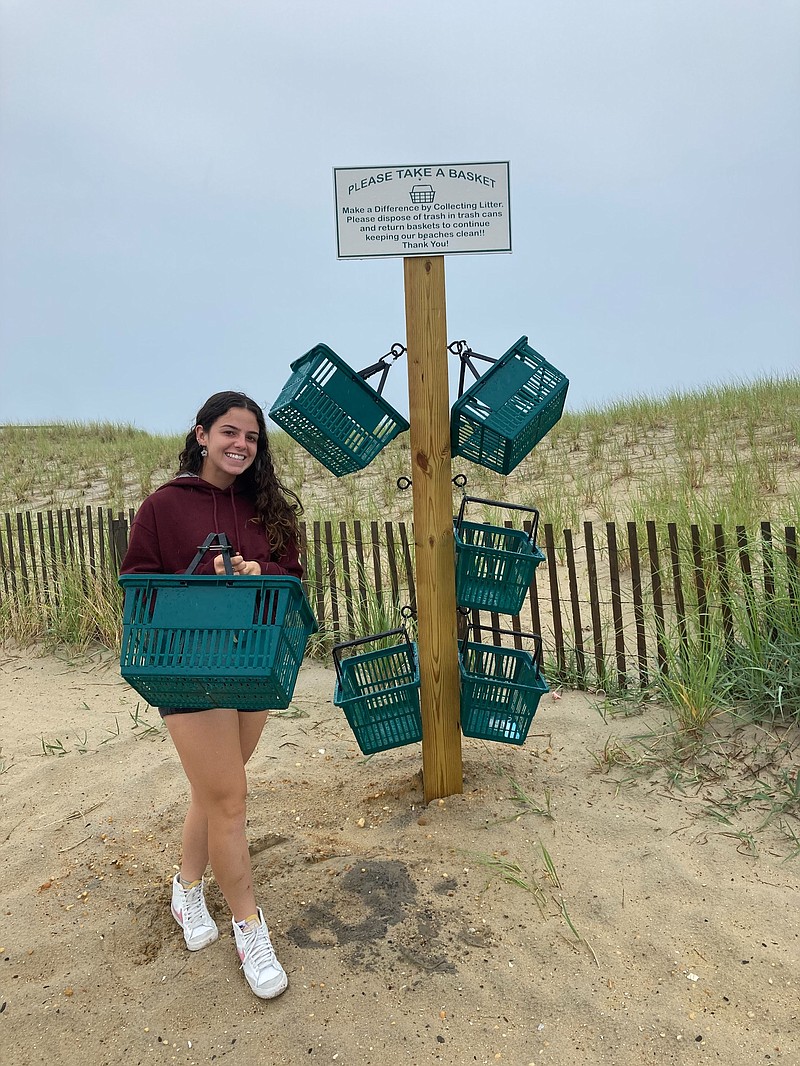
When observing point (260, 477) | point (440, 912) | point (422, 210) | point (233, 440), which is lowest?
point (440, 912)

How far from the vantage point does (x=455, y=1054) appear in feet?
7.00

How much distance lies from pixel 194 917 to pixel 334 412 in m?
1.86

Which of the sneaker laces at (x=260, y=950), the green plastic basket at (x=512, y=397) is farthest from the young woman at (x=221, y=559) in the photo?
the green plastic basket at (x=512, y=397)

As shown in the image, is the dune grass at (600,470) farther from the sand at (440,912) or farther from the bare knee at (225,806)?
the bare knee at (225,806)

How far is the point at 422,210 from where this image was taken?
9.39ft

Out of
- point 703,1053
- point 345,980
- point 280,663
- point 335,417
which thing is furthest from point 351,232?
point 703,1053

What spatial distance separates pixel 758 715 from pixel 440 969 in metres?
2.12

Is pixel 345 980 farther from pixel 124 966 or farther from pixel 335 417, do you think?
pixel 335 417

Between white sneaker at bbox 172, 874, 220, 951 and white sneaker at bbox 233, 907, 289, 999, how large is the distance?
217 millimetres

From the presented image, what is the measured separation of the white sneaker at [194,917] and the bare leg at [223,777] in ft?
0.86

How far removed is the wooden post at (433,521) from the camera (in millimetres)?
2914

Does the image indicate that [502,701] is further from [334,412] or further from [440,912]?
[334,412]

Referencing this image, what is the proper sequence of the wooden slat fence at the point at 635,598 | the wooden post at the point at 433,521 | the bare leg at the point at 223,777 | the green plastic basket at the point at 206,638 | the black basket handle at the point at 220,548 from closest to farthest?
1. the green plastic basket at the point at 206,638
2. the black basket handle at the point at 220,548
3. the bare leg at the point at 223,777
4. the wooden post at the point at 433,521
5. the wooden slat fence at the point at 635,598

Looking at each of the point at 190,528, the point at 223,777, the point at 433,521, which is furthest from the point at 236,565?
the point at 433,521
